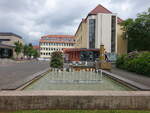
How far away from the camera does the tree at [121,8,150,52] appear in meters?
46.2

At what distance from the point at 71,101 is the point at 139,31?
4679 centimetres

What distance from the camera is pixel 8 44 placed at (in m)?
71.0

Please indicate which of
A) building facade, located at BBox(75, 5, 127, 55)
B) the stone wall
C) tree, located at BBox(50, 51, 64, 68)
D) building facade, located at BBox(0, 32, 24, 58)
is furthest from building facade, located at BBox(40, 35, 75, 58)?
the stone wall

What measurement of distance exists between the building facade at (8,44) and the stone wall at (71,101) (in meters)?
57.0

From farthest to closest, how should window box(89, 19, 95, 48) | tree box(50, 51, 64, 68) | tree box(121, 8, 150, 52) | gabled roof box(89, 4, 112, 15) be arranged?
gabled roof box(89, 4, 112, 15) < window box(89, 19, 95, 48) < tree box(121, 8, 150, 52) < tree box(50, 51, 64, 68)

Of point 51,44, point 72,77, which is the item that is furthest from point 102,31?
point 51,44

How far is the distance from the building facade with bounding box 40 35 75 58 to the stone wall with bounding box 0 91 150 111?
322 ft

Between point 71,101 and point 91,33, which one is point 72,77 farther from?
point 91,33

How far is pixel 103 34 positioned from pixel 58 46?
193ft

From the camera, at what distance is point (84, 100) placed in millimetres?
5035

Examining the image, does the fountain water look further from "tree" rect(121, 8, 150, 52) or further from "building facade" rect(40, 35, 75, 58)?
"building facade" rect(40, 35, 75, 58)

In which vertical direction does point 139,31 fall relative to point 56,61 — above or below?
above

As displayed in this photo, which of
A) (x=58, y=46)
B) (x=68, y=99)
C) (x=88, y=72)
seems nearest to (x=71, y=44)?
(x=58, y=46)

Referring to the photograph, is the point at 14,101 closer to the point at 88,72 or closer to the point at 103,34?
the point at 88,72
